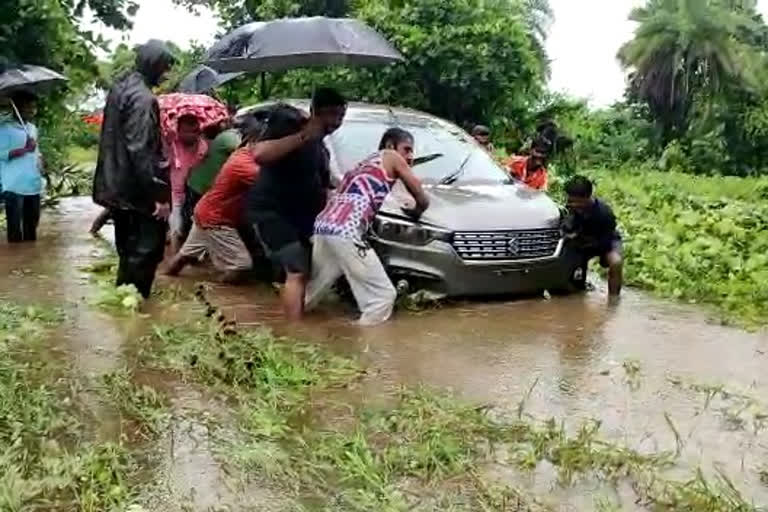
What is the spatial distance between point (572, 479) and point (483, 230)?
384 centimetres

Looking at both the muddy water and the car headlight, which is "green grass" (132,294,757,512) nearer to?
the muddy water

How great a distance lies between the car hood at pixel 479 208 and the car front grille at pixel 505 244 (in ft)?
0.16

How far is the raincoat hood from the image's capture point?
7484mm

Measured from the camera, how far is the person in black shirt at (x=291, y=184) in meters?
A: 7.63

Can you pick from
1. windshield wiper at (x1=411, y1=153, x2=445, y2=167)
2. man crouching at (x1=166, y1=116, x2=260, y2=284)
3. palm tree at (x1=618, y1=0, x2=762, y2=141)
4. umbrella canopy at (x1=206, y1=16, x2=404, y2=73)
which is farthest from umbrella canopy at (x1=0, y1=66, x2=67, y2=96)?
palm tree at (x1=618, y1=0, x2=762, y2=141)

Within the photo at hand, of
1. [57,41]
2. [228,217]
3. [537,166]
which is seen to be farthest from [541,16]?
[228,217]

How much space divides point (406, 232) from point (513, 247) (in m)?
0.82

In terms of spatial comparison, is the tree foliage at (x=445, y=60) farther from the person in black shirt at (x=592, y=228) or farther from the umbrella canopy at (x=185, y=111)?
the person in black shirt at (x=592, y=228)

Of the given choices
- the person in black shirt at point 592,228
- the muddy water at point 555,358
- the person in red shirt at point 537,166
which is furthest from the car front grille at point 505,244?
the person in red shirt at point 537,166

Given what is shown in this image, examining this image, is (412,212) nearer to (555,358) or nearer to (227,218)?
(227,218)

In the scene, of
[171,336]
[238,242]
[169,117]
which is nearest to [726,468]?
[171,336]

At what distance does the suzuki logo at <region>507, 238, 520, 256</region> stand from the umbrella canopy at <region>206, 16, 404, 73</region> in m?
2.55

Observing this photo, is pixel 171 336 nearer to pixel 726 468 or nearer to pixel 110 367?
pixel 110 367

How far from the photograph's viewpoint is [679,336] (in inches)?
300
